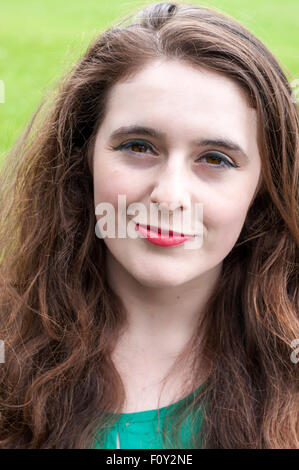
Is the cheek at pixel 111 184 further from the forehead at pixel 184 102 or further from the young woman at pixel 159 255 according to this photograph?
the forehead at pixel 184 102

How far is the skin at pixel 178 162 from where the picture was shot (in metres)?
1.67

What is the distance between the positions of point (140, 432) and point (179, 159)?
0.73 m

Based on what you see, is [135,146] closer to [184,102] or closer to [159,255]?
[184,102]

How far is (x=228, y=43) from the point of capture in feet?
5.82

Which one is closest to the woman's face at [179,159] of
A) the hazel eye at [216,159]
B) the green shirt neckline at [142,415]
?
the hazel eye at [216,159]

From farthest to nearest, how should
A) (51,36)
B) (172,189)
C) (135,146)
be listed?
(51,36)
(135,146)
(172,189)

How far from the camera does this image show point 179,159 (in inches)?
66.5

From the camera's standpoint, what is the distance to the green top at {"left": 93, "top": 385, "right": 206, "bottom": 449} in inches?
71.9

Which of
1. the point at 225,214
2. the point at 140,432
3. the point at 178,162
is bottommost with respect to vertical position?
the point at 140,432

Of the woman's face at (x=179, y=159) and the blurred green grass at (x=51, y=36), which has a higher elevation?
the blurred green grass at (x=51, y=36)

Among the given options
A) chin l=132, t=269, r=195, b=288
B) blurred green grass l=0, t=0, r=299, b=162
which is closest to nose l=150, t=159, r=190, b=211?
chin l=132, t=269, r=195, b=288

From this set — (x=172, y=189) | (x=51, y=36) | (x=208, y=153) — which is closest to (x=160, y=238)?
(x=172, y=189)

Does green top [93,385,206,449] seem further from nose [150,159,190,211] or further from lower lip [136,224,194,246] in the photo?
nose [150,159,190,211]
